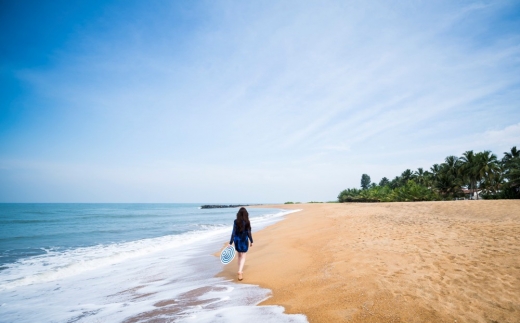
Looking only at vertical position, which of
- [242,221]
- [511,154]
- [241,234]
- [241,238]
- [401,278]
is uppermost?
[511,154]

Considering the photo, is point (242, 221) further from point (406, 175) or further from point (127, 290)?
point (406, 175)

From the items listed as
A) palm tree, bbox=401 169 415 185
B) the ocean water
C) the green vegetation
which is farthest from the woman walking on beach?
palm tree, bbox=401 169 415 185

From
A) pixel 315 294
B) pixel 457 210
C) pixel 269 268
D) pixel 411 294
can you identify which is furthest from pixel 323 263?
pixel 457 210

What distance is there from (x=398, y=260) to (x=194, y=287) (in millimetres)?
5977

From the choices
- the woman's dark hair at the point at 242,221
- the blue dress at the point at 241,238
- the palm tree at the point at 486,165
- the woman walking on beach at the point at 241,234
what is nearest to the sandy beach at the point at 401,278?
the woman walking on beach at the point at 241,234

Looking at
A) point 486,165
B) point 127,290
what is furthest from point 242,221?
point 486,165

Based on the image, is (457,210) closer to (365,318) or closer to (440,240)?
(440,240)

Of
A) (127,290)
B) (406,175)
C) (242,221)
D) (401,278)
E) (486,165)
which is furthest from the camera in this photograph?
(406,175)

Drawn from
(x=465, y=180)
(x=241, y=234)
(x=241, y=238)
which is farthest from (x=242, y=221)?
(x=465, y=180)

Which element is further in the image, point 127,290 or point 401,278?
point 127,290

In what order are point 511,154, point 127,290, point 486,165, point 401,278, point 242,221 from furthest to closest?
point 511,154 < point 486,165 < point 242,221 < point 127,290 < point 401,278

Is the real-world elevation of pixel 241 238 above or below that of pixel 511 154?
below

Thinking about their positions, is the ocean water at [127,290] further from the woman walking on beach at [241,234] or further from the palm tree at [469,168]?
the palm tree at [469,168]

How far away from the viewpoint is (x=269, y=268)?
7.75 meters
